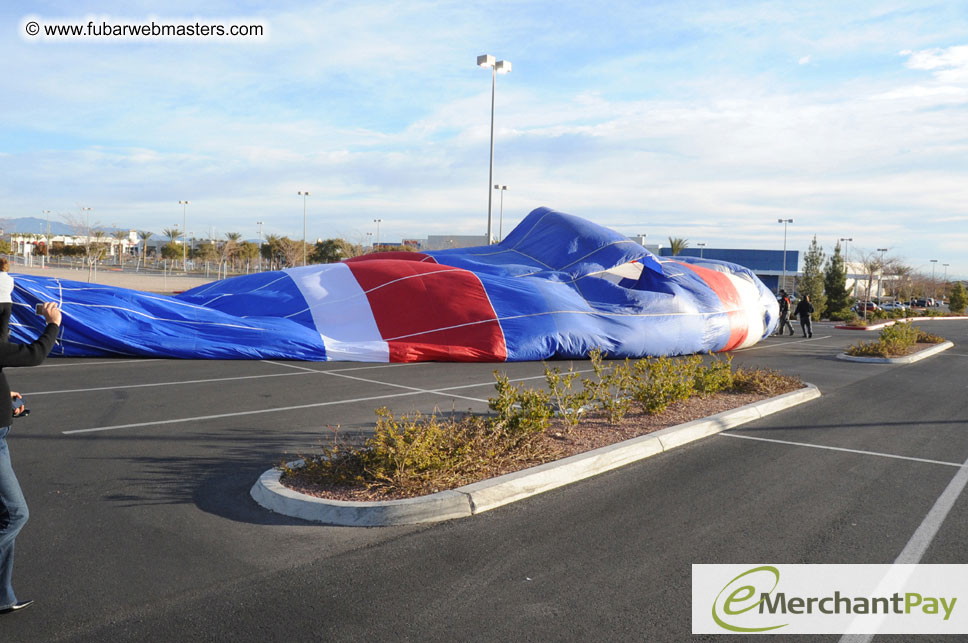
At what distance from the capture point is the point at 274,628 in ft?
12.3

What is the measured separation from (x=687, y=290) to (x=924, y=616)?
15725mm

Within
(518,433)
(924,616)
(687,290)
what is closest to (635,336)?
(687,290)

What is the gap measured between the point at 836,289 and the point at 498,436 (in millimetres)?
41419

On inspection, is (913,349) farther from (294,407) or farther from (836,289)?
(836,289)

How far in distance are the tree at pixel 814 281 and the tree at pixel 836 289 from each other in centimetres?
38

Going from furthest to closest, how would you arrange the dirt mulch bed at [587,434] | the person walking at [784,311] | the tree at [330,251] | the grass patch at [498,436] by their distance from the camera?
the tree at [330,251] → the person walking at [784,311] → the grass patch at [498,436] → the dirt mulch bed at [587,434]

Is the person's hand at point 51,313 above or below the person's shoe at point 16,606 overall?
above

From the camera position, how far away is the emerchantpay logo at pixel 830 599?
4.06 meters

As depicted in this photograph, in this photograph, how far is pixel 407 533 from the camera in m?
5.17

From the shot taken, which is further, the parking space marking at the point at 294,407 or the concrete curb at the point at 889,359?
the concrete curb at the point at 889,359

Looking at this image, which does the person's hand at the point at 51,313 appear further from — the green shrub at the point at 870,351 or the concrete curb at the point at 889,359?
the green shrub at the point at 870,351

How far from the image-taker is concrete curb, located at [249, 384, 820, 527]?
17.5ft

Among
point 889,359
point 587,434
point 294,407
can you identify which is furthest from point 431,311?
point 889,359

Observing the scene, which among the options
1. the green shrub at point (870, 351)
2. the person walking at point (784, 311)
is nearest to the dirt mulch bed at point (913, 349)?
the green shrub at point (870, 351)
